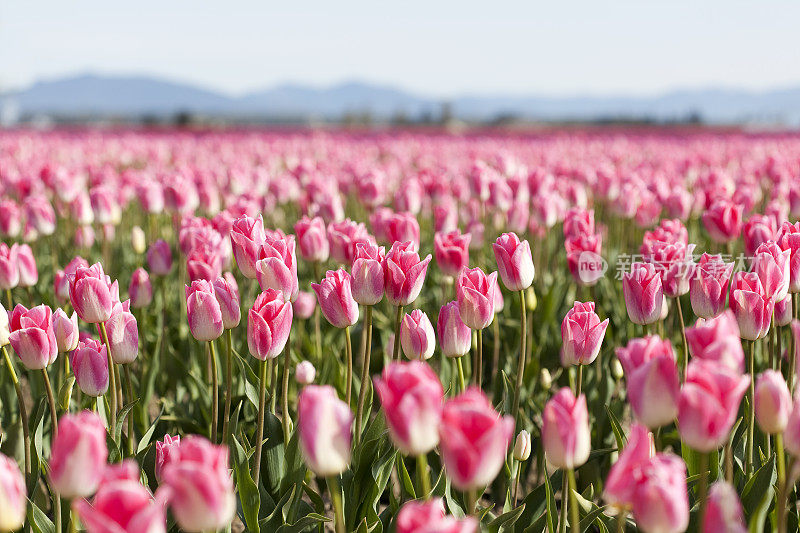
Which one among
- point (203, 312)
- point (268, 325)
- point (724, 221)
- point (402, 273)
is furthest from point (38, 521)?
point (724, 221)

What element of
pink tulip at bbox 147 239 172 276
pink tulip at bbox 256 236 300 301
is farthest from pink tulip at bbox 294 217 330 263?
pink tulip at bbox 256 236 300 301

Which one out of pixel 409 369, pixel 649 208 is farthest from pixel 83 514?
pixel 649 208

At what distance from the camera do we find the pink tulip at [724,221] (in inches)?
135

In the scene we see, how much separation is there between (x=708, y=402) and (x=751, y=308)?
0.92 meters

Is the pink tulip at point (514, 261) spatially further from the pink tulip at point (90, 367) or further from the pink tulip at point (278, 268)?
the pink tulip at point (90, 367)

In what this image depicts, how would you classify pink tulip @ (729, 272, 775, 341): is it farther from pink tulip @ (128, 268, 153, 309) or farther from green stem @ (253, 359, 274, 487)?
pink tulip @ (128, 268, 153, 309)

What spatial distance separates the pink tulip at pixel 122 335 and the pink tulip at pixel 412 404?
1245 millimetres

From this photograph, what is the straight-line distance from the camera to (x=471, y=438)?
121 centimetres

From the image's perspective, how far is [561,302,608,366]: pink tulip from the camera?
6.99 feet

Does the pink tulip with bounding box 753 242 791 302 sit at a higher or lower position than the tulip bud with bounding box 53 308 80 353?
higher

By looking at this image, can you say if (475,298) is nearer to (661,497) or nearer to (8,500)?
(661,497)

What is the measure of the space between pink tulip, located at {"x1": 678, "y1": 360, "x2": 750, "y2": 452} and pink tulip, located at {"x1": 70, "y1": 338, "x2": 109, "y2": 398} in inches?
61.1

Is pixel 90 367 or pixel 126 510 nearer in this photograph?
pixel 126 510

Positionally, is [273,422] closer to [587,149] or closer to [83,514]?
[83,514]
